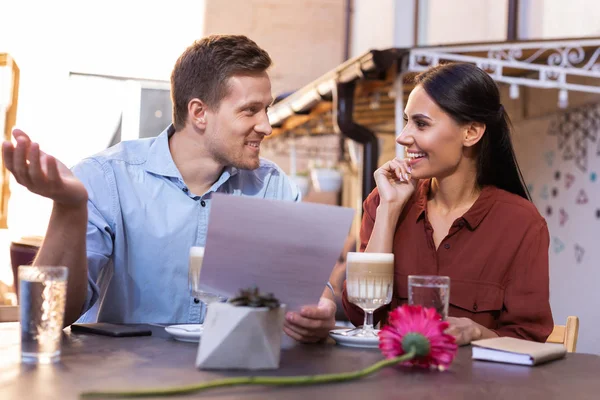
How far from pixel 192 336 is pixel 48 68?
5368 mm

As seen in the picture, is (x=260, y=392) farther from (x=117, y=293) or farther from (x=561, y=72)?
(x=561, y=72)

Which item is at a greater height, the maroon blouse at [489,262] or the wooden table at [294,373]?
the maroon blouse at [489,262]

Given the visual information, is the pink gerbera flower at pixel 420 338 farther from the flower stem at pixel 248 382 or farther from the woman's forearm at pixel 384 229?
the woman's forearm at pixel 384 229

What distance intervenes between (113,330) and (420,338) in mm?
712

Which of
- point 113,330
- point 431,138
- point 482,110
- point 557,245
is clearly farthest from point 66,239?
point 557,245

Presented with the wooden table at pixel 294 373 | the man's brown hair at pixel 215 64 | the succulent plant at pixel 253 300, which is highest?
the man's brown hair at pixel 215 64

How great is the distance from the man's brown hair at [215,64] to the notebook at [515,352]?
118 centimetres

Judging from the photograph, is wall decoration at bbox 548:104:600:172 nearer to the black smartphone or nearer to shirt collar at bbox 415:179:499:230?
shirt collar at bbox 415:179:499:230

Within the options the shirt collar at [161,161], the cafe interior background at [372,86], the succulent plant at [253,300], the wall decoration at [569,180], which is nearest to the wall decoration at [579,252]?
the cafe interior background at [372,86]

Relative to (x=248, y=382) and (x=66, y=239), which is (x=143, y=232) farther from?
(x=248, y=382)

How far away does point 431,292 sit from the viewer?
1.54 m

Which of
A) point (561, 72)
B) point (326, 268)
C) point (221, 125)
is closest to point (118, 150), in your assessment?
point (221, 125)

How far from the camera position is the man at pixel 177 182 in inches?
87.7

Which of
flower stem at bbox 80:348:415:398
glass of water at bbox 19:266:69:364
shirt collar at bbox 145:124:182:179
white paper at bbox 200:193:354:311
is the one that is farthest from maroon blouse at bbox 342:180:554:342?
glass of water at bbox 19:266:69:364
